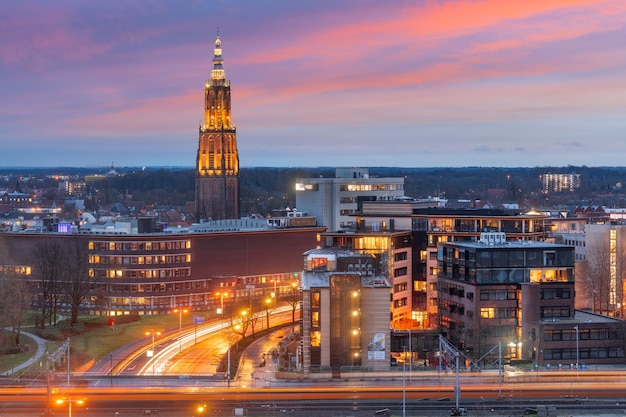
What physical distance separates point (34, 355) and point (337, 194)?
79.9m

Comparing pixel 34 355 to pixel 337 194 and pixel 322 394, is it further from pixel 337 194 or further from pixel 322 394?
pixel 337 194

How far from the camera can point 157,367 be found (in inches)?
3725

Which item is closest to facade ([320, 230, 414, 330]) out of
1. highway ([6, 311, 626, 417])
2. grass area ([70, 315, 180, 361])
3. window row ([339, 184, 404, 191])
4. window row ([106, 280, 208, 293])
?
highway ([6, 311, 626, 417])

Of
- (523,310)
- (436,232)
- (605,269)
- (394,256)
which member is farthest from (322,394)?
(605,269)

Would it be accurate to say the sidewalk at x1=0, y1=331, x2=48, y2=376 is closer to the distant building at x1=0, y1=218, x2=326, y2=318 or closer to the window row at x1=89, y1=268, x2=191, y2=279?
the distant building at x1=0, y1=218, x2=326, y2=318

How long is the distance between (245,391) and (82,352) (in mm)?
28879

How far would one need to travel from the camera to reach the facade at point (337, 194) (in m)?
171

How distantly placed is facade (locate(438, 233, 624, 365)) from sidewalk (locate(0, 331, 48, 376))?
37.3m

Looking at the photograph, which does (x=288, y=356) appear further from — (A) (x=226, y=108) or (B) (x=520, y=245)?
(A) (x=226, y=108)

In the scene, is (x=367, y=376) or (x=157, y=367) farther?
(x=157, y=367)

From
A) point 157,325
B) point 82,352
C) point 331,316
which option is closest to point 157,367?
point 82,352

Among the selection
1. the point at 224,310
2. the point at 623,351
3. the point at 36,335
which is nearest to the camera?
the point at 623,351

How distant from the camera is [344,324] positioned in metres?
87.2

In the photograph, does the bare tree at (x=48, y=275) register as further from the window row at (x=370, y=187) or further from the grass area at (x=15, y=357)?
the window row at (x=370, y=187)
